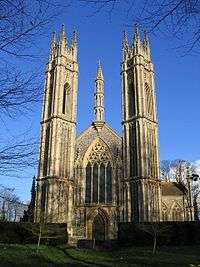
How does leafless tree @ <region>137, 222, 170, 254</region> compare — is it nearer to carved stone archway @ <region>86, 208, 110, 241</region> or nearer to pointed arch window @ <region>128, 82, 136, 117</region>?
carved stone archway @ <region>86, 208, 110, 241</region>

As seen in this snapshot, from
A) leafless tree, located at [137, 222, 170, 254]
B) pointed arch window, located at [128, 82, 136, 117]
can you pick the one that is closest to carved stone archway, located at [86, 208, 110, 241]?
leafless tree, located at [137, 222, 170, 254]

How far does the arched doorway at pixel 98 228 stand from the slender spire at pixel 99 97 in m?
10.5

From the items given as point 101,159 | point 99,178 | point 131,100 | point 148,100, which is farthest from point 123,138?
point 148,100

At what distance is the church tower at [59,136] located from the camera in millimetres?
31219

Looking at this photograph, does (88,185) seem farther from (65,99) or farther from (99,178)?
(65,99)

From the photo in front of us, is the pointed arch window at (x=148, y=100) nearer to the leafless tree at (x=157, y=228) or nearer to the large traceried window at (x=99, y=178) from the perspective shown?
the large traceried window at (x=99, y=178)

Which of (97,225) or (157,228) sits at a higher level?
(97,225)

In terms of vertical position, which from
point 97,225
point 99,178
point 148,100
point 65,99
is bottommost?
point 97,225

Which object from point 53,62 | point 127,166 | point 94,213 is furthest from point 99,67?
point 94,213

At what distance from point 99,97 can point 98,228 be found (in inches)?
559

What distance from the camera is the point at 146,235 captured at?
26.4 m

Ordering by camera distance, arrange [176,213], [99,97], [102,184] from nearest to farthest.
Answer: [102,184] → [176,213] → [99,97]

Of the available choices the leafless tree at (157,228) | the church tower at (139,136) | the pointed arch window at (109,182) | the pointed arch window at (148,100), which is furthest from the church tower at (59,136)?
the leafless tree at (157,228)

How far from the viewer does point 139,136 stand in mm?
32938
